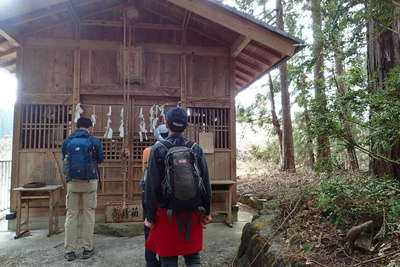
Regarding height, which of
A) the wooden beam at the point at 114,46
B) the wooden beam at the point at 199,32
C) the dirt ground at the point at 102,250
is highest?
the wooden beam at the point at 199,32

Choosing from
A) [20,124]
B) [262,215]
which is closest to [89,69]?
[20,124]

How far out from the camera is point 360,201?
8.79ft

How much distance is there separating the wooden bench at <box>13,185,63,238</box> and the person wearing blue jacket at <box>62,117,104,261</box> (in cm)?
116

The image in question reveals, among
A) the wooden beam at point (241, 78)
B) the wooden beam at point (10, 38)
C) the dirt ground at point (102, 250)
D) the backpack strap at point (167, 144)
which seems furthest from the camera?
the wooden beam at point (241, 78)

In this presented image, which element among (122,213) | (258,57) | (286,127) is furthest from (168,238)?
(286,127)

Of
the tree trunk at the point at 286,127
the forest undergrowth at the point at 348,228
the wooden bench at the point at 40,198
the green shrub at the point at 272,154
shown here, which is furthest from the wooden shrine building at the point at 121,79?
the green shrub at the point at 272,154

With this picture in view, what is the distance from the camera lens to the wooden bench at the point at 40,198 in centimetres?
500

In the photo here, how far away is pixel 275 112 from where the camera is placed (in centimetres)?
1237

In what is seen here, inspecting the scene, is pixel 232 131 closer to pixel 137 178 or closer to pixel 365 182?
pixel 137 178

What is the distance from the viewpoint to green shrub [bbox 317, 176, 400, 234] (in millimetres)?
2543

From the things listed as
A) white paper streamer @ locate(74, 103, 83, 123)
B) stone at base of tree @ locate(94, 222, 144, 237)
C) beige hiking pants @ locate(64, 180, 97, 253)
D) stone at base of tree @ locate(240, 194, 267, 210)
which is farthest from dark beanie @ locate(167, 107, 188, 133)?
stone at base of tree @ locate(240, 194, 267, 210)

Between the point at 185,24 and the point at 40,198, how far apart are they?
481 cm

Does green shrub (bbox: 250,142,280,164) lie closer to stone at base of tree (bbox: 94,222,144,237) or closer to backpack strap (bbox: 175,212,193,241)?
stone at base of tree (bbox: 94,222,144,237)

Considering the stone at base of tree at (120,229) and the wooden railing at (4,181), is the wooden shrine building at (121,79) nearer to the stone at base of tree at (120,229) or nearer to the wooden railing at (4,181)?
the stone at base of tree at (120,229)
